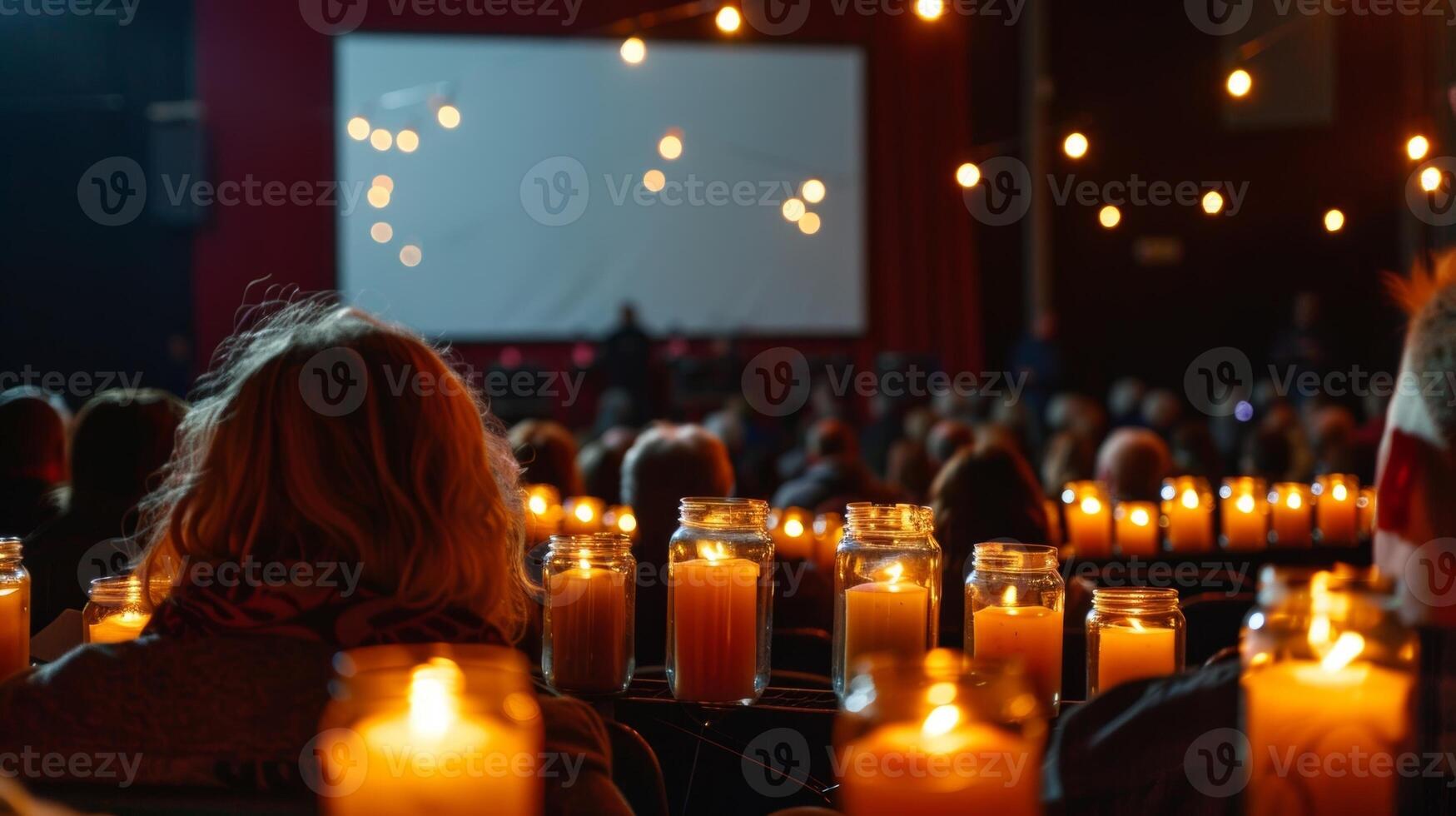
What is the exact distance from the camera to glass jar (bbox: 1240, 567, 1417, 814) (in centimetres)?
81

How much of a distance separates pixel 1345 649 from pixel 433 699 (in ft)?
1.70

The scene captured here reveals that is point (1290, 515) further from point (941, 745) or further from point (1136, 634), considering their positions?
point (941, 745)

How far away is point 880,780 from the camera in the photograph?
0.78m

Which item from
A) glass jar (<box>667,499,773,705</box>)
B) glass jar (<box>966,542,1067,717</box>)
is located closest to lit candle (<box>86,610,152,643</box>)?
glass jar (<box>667,499,773,705</box>)

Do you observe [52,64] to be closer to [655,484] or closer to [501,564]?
[655,484]

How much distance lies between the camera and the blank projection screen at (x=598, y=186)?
10930mm

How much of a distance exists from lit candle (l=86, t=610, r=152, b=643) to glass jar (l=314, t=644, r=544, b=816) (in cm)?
104

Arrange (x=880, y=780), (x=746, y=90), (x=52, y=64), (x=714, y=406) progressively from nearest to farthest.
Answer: (x=880, y=780) < (x=52, y=64) < (x=714, y=406) < (x=746, y=90)

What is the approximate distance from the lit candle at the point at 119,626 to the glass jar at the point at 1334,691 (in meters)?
1.35

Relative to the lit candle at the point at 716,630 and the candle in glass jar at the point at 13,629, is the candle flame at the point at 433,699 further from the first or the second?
the candle in glass jar at the point at 13,629

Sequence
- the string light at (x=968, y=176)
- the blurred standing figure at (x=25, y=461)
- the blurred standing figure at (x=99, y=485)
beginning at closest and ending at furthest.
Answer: the blurred standing figure at (x=99, y=485) → the blurred standing figure at (x=25, y=461) → the string light at (x=968, y=176)

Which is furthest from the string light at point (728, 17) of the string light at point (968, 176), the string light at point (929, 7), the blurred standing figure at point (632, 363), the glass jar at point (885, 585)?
the blurred standing figure at point (632, 363)

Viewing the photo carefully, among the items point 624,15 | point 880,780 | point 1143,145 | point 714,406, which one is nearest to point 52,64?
point 624,15

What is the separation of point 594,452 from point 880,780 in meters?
3.87
